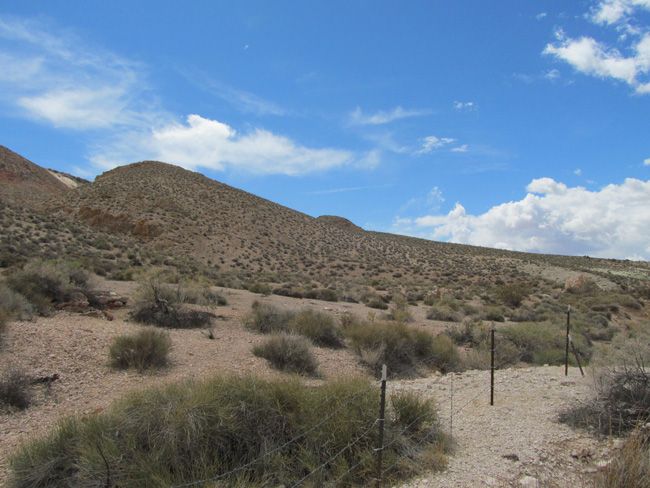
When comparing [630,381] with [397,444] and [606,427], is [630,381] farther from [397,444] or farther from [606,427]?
[397,444]

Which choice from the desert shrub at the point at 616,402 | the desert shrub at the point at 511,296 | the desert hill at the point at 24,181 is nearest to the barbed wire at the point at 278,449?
the desert shrub at the point at 616,402

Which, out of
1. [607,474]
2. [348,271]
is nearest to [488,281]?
[348,271]

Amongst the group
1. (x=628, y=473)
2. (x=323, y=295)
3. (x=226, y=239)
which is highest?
(x=226, y=239)

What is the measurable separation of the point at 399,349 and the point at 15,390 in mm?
9632

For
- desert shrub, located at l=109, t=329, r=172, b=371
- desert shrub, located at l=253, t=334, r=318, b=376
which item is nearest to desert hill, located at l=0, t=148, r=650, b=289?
desert shrub, located at l=253, t=334, r=318, b=376

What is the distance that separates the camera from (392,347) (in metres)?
14.6

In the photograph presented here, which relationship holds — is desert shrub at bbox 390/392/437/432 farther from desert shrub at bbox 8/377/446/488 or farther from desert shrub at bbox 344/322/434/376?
desert shrub at bbox 344/322/434/376

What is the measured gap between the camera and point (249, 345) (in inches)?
Result: 556

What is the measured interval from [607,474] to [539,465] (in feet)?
5.85

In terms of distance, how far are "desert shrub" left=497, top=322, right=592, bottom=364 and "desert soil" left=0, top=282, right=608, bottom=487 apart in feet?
10.6

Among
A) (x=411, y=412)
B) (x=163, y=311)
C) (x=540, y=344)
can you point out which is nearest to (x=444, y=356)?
(x=540, y=344)

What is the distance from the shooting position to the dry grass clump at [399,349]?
46.2ft

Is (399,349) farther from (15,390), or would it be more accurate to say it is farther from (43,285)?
(43,285)

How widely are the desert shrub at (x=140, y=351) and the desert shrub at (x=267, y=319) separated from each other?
4774 mm
